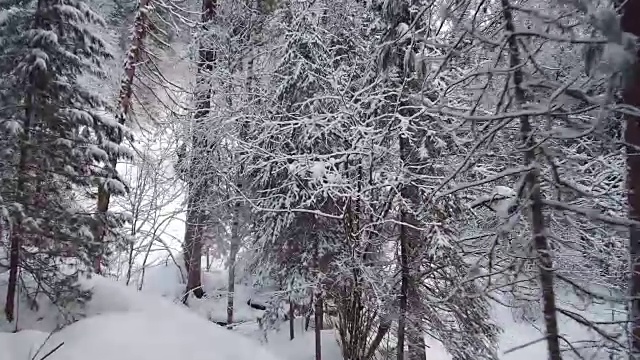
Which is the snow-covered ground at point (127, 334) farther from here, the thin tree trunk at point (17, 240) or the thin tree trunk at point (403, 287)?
the thin tree trunk at point (403, 287)

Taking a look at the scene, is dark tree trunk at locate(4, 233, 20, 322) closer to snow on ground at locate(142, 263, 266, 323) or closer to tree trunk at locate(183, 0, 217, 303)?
tree trunk at locate(183, 0, 217, 303)

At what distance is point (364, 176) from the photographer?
8.22 m

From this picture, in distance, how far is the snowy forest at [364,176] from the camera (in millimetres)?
3297

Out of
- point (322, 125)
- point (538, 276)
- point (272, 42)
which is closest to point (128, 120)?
point (272, 42)

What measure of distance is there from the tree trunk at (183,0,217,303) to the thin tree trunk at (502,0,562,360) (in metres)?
9.27

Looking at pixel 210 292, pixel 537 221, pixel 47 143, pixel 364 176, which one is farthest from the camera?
pixel 210 292

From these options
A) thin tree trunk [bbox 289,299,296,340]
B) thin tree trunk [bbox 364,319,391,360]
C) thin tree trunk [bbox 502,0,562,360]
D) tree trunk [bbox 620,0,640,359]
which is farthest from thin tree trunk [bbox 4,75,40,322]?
tree trunk [bbox 620,0,640,359]

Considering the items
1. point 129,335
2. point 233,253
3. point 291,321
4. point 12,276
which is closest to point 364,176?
point 129,335

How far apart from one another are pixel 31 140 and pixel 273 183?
489cm

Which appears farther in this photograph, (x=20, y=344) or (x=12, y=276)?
(x=12, y=276)

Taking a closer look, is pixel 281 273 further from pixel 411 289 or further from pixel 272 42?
pixel 272 42

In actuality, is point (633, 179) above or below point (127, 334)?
above

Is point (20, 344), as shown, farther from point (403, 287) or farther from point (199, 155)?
point (199, 155)

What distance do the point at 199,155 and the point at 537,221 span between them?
34.7 feet
